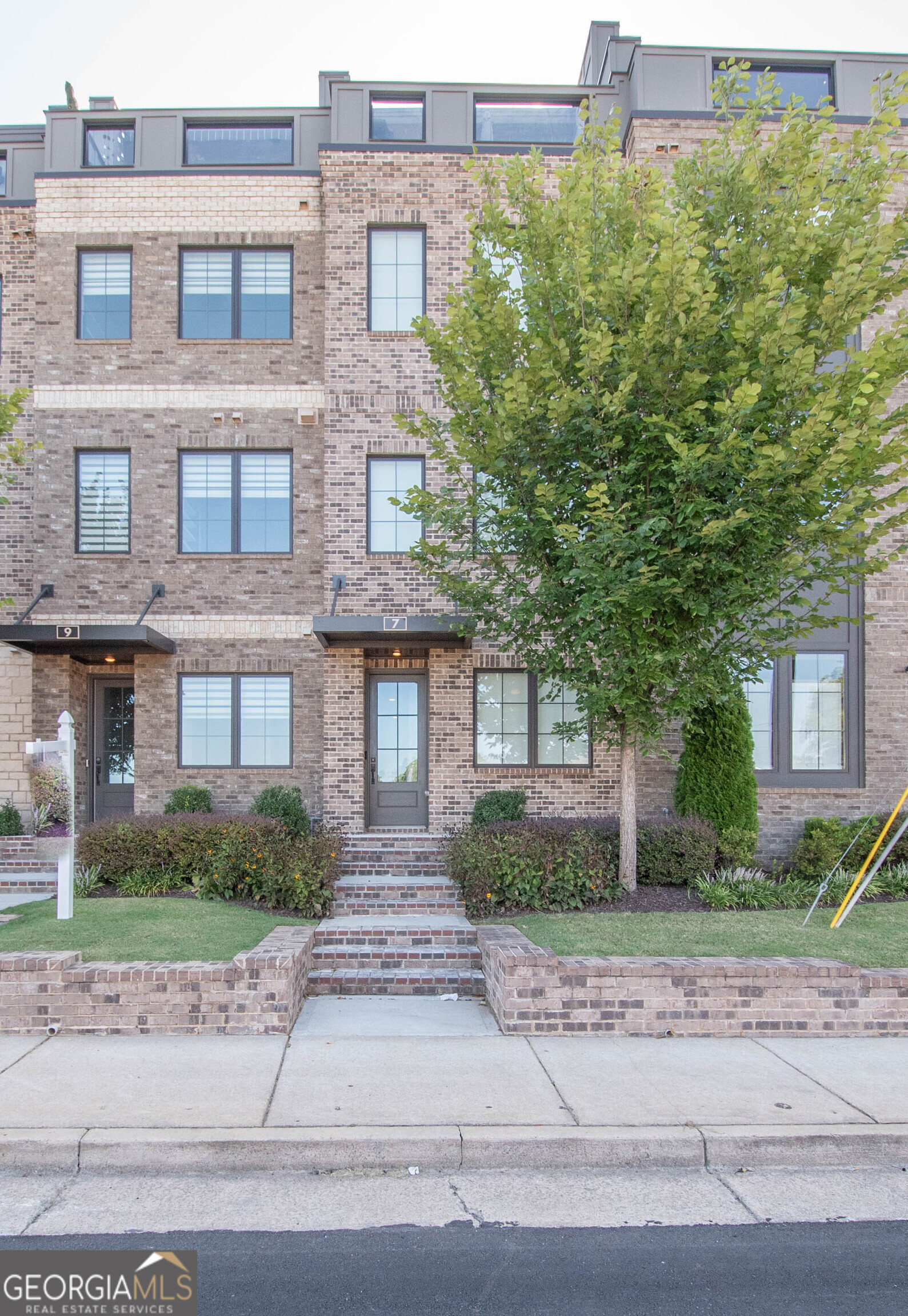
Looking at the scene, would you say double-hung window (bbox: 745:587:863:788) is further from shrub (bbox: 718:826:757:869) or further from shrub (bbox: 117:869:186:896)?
shrub (bbox: 117:869:186:896)

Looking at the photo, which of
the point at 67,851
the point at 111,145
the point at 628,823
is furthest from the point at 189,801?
the point at 111,145

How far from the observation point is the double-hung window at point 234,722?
12.6 meters

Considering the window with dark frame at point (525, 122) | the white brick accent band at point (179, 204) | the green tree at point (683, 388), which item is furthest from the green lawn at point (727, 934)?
the window with dark frame at point (525, 122)

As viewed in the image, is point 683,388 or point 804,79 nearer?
point 683,388

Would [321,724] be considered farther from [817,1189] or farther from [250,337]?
[817,1189]

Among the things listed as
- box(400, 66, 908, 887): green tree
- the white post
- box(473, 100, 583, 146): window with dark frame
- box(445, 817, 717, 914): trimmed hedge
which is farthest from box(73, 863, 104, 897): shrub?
box(473, 100, 583, 146): window with dark frame

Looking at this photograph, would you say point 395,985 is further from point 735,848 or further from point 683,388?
point 683,388

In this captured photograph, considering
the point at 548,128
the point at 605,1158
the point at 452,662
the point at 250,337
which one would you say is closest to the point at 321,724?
the point at 452,662

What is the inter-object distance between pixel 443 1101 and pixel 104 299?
1256 cm

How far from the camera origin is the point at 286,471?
507 inches

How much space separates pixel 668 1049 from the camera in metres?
5.94

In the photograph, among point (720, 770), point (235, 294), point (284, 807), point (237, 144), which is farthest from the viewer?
point (237, 144)

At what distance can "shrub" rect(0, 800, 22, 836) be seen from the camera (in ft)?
38.4

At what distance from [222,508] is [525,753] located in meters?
5.92
